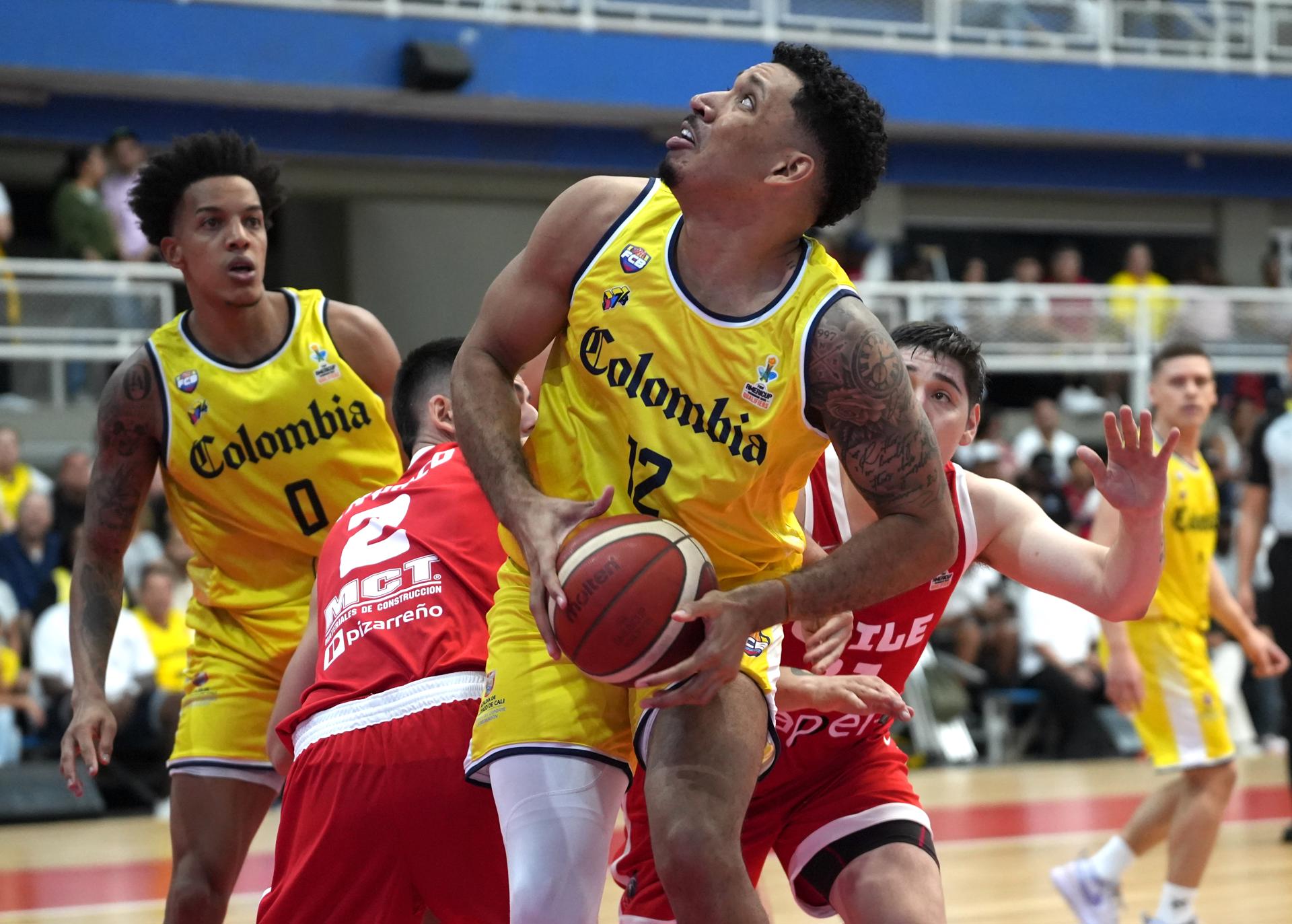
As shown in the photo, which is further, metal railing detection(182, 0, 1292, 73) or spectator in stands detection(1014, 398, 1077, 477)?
metal railing detection(182, 0, 1292, 73)

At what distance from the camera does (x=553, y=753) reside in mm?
3326

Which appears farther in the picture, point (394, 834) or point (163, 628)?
point (163, 628)

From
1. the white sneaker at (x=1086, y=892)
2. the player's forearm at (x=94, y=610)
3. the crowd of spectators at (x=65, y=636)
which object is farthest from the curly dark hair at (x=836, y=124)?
the crowd of spectators at (x=65, y=636)

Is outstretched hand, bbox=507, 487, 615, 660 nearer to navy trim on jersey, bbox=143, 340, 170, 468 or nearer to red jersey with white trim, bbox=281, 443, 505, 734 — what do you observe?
red jersey with white trim, bbox=281, 443, 505, 734

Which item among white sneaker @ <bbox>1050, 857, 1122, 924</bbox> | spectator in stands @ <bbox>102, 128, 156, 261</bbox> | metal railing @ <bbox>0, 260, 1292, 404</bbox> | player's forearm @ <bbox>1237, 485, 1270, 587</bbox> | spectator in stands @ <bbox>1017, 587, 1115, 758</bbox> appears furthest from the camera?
spectator in stands @ <bbox>102, 128, 156, 261</bbox>

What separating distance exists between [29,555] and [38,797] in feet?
4.92

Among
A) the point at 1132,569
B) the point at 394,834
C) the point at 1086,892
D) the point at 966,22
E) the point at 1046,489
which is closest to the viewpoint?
the point at 394,834

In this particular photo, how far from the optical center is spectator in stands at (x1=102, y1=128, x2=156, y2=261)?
12.5 m

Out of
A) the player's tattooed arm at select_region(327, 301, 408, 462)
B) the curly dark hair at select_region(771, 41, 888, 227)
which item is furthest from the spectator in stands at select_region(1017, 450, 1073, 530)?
the curly dark hair at select_region(771, 41, 888, 227)

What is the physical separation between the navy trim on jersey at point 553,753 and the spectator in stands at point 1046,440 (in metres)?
11.5

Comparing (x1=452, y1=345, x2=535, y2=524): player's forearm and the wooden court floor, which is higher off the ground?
(x1=452, y1=345, x2=535, y2=524): player's forearm

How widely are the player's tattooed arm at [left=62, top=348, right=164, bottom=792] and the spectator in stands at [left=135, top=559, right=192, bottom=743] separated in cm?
538

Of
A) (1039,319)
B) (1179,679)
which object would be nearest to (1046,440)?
(1039,319)

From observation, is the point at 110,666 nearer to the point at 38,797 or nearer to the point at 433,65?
the point at 38,797
